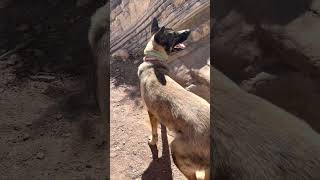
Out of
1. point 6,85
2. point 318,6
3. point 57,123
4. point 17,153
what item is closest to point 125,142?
point 57,123

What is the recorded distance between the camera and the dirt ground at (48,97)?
5.66 meters

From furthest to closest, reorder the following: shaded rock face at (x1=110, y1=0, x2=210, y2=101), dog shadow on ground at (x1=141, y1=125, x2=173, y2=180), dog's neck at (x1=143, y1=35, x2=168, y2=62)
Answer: shaded rock face at (x1=110, y1=0, x2=210, y2=101) < dog's neck at (x1=143, y1=35, x2=168, y2=62) < dog shadow on ground at (x1=141, y1=125, x2=173, y2=180)

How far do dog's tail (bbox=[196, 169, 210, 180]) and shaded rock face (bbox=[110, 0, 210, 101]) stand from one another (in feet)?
6.21

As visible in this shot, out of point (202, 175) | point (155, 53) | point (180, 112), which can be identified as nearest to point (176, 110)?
point (180, 112)

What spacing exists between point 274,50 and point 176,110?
229 cm

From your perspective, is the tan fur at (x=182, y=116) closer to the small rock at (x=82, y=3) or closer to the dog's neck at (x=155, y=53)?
the dog's neck at (x=155, y=53)

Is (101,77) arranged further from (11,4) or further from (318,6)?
(318,6)

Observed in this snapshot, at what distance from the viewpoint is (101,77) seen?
6758mm

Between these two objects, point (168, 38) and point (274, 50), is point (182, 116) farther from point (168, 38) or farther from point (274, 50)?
point (274, 50)

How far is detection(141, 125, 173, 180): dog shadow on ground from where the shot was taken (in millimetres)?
5695

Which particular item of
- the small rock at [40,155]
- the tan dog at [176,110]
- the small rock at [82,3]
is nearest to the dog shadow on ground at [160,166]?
the tan dog at [176,110]

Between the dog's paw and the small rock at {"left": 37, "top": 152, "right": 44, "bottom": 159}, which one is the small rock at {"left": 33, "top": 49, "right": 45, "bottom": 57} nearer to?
the small rock at {"left": 37, "top": 152, "right": 44, "bottom": 159}

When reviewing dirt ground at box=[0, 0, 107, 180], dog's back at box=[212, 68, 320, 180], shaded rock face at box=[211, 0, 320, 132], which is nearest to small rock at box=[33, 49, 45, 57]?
dirt ground at box=[0, 0, 107, 180]

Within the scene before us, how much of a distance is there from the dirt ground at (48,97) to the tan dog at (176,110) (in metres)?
1.01
